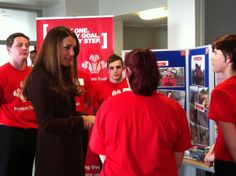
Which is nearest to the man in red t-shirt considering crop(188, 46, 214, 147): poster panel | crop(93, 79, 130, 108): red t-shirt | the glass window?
crop(93, 79, 130, 108): red t-shirt

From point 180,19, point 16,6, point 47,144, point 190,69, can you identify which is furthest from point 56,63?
point 16,6

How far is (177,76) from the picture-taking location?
3252 mm

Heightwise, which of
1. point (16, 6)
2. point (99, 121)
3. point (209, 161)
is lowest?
point (209, 161)

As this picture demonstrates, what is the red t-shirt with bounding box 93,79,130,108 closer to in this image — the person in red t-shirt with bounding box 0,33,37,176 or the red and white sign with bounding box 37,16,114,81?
the red and white sign with bounding box 37,16,114,81

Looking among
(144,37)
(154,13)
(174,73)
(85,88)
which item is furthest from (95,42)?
(144,37)

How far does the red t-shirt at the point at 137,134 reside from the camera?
4.62ft

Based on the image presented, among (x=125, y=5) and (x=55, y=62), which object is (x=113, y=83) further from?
(x=125, y=5)

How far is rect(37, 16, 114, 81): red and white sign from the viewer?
3.50m

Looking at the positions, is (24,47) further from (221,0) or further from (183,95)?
(221,0)

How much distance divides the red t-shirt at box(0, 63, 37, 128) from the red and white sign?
95 centimetres

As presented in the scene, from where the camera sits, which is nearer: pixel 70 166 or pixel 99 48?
pixel 70 166

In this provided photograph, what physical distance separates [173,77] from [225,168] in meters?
1.68

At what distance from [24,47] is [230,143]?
180 cm

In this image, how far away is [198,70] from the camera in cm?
297
